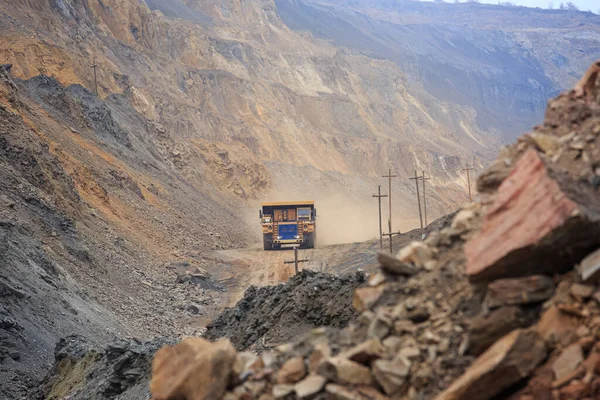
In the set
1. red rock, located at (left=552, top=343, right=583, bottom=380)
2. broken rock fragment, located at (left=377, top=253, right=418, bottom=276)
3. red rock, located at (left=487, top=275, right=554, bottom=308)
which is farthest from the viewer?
broken rock fragment, located at (left=377, top=253, right=418, bottom=276)

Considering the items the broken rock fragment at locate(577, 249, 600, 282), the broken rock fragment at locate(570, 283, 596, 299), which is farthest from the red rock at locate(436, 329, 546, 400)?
the broken rock fragment at locate(577, 249, 600, 282)

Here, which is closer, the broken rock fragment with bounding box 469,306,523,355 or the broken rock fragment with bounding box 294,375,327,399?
the broken rock fragment with bounding box 469,306,523,355

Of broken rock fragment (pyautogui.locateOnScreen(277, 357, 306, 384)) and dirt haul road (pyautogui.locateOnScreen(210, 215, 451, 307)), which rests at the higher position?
dirt haul road (pyautogui.locateOnScreen(210, 215, 451, 307))

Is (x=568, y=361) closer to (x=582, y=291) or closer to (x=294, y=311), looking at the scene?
(x=582, y=291)

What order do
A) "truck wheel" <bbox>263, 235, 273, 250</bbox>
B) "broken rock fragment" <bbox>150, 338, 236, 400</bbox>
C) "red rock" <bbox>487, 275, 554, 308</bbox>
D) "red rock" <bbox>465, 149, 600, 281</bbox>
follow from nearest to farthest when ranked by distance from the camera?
"red rock" <bbox>465, 149, 600, 281</bbox> < "red rock" <bbox>487, 275, 554, 308</bbox> < "broken rock fragment" <bbox>150, 338, 236, 400</bbox> < "truck wheel" <bbox>263, 235, 273, 250</bbox>

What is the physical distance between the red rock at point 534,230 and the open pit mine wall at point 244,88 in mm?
43331

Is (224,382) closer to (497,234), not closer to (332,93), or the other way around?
(497,234)

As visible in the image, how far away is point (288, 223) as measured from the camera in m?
38.3

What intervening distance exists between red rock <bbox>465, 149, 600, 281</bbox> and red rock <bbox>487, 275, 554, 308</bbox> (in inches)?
3.8

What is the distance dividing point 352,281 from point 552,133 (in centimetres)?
750

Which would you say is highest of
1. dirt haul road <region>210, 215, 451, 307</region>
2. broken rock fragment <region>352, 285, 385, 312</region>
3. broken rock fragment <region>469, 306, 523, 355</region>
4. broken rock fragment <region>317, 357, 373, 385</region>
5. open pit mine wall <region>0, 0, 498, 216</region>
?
open pit mine wall <region>0, 0, 498, 216</region>

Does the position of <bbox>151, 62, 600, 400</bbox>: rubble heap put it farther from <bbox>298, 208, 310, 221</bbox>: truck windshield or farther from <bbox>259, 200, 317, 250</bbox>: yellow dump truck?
<bbox>298, 208, 310, 221</bbox>: truck windshield

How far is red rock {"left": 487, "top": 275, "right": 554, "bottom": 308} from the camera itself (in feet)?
17.1

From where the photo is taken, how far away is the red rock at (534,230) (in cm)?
511
